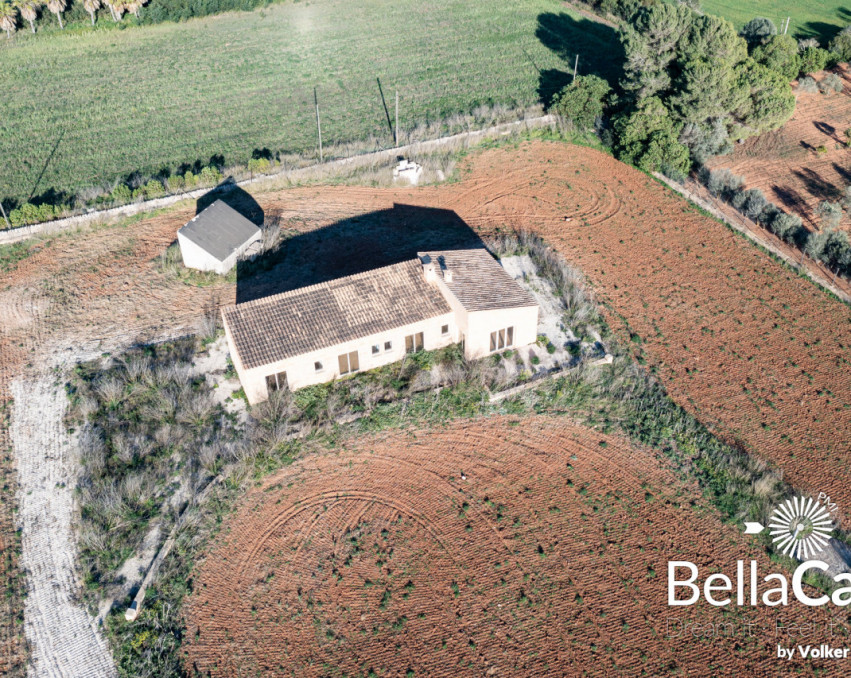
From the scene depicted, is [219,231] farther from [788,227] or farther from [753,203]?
[788,227]

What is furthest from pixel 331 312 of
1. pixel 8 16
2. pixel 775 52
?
pixel 8 16

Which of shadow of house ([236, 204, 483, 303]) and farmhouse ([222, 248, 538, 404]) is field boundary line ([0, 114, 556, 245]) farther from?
farmhouse ([222, 248, 538, 404])

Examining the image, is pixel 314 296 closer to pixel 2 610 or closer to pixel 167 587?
pixel 167 587

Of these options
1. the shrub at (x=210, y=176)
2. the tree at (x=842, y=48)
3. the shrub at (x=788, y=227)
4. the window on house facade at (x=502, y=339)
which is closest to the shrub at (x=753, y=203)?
the shrub at (x=788, y=227)

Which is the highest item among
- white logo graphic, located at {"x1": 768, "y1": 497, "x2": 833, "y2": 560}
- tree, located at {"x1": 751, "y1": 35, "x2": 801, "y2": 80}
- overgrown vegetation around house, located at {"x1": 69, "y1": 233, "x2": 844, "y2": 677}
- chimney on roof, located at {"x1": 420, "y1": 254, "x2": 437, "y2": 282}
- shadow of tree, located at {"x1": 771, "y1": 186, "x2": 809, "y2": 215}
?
tree, located at {"x1": 751, "y1": 35, "x2": 801, "y2": 80}

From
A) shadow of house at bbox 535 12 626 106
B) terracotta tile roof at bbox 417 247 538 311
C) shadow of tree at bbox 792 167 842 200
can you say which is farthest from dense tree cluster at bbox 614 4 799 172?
terracotta tile roof at bbox 417 247 538 311

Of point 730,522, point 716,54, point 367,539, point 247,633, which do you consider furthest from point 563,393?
point 716,54

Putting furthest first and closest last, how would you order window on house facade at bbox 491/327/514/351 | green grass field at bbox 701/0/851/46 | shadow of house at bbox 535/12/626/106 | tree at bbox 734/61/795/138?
1. green grass field at bbox 701/0/851/46
2. shadow of house at bbox 535/12/626/106
3. tree at bbox 734/61/795/138
4. window on house facade at bbox 491/327/514/351
